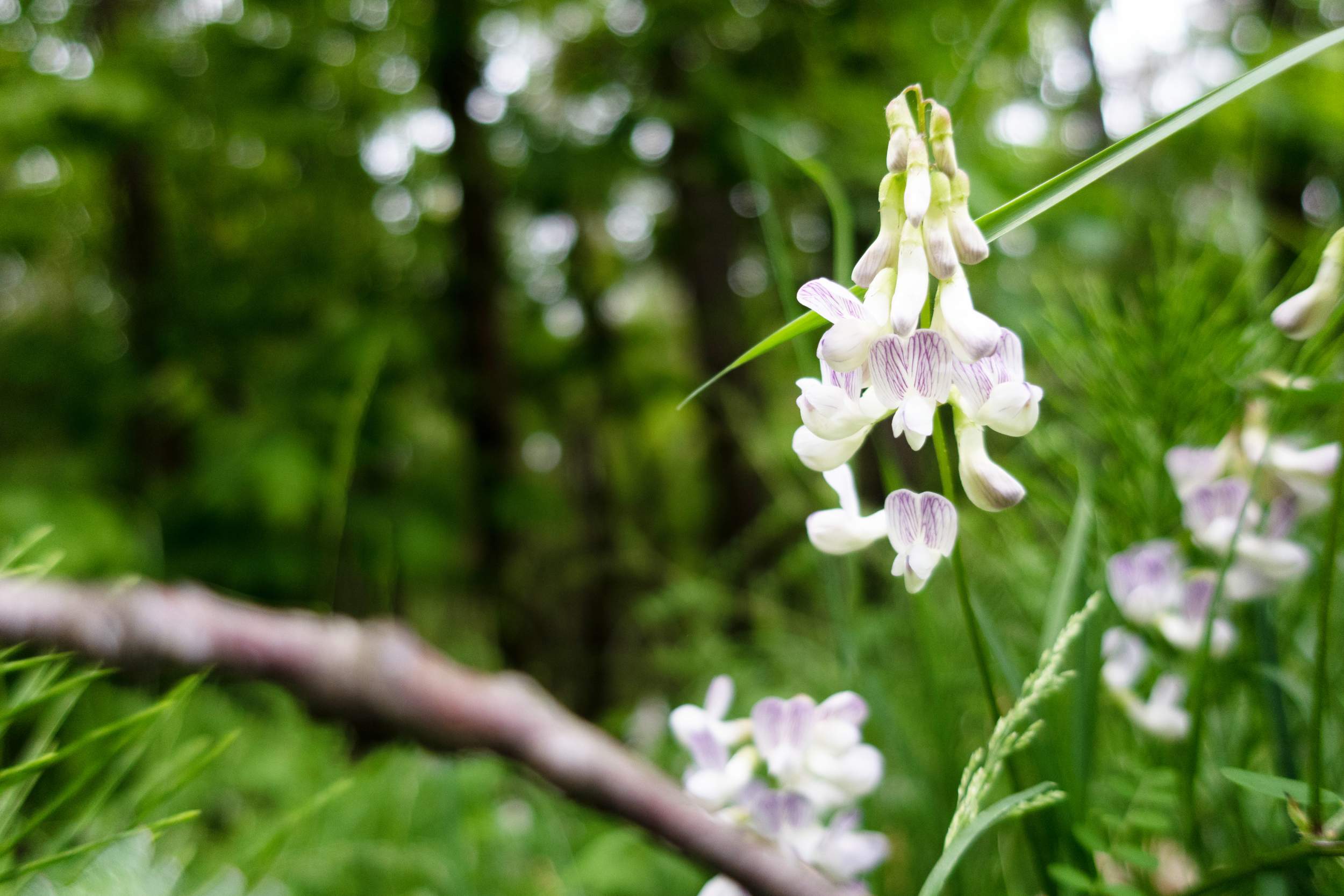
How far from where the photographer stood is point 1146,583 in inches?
19.4

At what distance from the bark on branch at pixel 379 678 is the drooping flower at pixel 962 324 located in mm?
194

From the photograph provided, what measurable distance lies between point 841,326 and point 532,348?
9.67 feet

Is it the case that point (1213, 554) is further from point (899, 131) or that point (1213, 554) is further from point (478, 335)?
point (478, 335)

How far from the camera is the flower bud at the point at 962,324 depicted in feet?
1.00

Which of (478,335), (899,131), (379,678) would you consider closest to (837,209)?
(899,131)

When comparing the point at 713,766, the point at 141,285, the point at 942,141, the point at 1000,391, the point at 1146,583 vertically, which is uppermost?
the point at 141,285

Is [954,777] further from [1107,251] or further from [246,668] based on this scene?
[1107,251]

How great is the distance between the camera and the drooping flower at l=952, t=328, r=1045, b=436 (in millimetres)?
314

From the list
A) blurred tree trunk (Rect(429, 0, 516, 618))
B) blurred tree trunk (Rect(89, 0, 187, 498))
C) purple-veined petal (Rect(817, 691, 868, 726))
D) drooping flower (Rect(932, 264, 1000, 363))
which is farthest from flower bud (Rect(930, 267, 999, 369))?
blurred tree trunk (Rect(89, 0, 187, 498))

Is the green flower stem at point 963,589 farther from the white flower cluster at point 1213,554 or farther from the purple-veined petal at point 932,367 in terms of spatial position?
the white flower cluster at point 1213,554

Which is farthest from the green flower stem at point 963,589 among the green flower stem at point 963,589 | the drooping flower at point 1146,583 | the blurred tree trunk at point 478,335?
the blurred tree trunk at point 478,335

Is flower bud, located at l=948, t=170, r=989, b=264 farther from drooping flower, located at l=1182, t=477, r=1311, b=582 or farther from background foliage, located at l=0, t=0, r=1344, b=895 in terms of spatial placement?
drooping flower, located at l=1182, t=477, r=1311, b=582

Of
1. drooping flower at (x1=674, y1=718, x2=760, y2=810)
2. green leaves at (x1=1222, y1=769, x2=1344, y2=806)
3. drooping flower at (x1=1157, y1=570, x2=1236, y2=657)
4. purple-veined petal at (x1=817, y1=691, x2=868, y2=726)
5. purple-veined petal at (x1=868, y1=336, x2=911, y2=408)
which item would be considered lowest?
drooping flower at (x1=674, y1=718, x2=760, y2=810)

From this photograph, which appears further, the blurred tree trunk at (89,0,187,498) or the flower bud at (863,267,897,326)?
the blurred tree trunk at (89,0,187,498)
